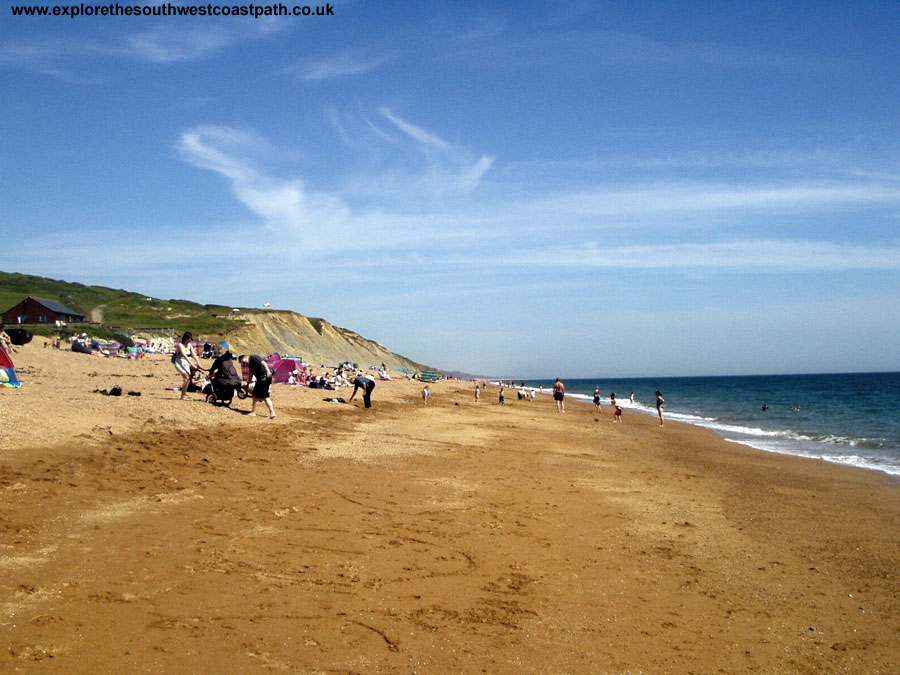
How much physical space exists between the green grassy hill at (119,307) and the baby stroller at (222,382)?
39.4 meters

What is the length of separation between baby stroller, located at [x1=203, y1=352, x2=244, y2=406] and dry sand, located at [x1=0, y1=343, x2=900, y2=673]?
264 cm

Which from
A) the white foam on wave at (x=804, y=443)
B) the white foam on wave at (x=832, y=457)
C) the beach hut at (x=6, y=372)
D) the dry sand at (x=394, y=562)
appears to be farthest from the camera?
the white foam on wave at (x=804, y=443)

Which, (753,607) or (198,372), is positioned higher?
(198,372)

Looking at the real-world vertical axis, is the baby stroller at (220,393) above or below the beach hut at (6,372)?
below

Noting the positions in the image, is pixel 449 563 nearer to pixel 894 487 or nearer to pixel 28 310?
pixel 894 487

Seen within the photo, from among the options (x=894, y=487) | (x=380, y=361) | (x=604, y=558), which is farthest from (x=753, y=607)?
(x=380, y=361)

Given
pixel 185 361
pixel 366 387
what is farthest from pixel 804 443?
pixel 185 361

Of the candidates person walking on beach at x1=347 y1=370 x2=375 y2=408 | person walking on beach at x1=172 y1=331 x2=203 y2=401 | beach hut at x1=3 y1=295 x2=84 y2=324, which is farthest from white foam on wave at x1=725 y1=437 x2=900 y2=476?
beach hut at x1=3 y1=295 x2=84 y2=324

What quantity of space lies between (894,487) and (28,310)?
68.3m

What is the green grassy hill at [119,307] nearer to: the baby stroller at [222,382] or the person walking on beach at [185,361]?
the person walking on beach at [185,361]

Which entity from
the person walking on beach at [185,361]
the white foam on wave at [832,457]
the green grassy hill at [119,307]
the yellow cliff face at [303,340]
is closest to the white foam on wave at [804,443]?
the white foam on wave at [832,457]

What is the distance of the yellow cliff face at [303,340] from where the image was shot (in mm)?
61000

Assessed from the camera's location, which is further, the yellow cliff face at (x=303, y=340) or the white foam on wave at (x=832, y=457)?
the yellow cliff face at (x=303, y=340)

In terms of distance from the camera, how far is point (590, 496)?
33.3 feet
